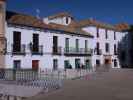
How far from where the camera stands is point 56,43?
32.1m

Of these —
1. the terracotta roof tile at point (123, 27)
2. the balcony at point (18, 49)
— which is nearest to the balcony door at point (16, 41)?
the balcony at point (18, 49)

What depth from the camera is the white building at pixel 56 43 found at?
2708cm

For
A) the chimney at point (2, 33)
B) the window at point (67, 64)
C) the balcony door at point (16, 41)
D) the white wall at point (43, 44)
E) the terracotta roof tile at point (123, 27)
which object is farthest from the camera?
the terracotta roof tile at point (123, 27)

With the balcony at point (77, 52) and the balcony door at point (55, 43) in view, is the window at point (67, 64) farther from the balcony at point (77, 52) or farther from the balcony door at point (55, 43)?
the balcony door at point (55, 43)

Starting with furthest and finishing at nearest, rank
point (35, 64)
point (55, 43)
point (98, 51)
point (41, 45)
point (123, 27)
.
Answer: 1. point (123, 27)
2. point (98, 51)
3. point (55, 43)
4. point (41, 45)
5. point (35, 64)

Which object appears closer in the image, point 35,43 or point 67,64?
point 35,43

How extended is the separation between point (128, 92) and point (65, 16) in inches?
977

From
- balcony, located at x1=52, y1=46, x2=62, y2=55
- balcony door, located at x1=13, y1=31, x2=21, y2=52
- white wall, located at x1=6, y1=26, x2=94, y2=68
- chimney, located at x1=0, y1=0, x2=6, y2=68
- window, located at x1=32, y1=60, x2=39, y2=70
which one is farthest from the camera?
balcony, located at x1=52, y1=46, x2=62, y2=55

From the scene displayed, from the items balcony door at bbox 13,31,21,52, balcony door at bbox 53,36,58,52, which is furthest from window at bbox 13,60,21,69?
balcony door at bbox 53,36,58,52

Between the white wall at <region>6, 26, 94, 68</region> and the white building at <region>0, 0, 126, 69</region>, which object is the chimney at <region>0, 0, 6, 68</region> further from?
the white wall at <region>6, 26, 94, 68</region>

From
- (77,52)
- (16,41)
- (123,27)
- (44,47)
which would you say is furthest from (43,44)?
(123,27)

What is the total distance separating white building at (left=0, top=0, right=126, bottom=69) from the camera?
2708 centimetres

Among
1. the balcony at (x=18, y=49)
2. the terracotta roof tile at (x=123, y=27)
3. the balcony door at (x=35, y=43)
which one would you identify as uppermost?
the terracotta roof tile at (x=123, y=27)

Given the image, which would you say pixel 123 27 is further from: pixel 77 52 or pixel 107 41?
pixel 77 52
